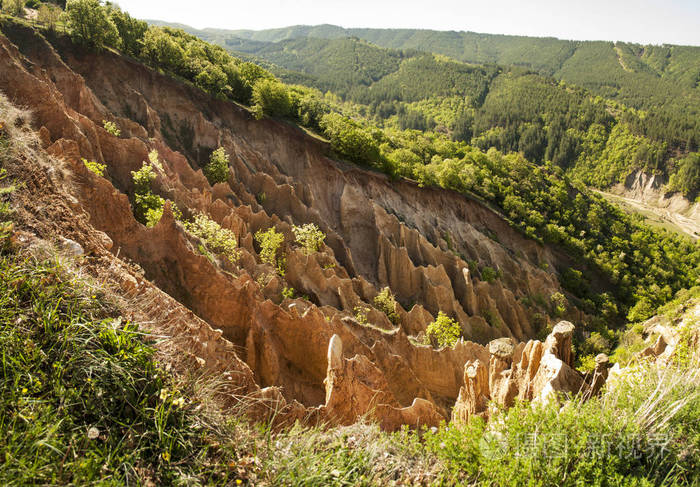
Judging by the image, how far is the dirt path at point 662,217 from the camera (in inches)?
3988

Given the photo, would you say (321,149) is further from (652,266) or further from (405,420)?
(652,266)

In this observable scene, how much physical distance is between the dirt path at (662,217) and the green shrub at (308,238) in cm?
10611

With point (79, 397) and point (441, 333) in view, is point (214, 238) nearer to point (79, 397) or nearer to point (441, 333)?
point (441, 333)

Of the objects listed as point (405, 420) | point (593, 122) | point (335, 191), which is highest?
point (593, 122)

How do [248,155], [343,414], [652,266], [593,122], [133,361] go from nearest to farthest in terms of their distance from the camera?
1. [133,361]
2. [343,414]
3. [248,155]
4. [652,266]
5. [593,122]

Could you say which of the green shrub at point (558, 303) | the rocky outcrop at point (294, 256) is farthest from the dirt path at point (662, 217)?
the green shrub at point (558, 303)

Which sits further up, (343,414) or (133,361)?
(133,361)

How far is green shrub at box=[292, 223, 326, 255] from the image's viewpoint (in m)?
31.1

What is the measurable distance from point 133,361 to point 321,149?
40.8 m

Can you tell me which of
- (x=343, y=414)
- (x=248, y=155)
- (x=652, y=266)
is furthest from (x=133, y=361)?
(x=652, y=266)

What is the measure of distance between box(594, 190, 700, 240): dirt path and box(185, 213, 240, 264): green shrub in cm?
11552

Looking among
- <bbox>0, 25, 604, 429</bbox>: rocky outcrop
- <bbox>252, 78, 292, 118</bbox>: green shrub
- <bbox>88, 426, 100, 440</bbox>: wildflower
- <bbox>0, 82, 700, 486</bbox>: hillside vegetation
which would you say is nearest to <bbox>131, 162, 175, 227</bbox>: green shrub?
<bbox>0, 25, 604, 429</bbox>: rocky outcrop

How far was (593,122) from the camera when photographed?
5728 inches

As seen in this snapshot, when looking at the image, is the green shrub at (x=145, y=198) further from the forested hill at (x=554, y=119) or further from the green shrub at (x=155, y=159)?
the forested hill at (x=554, y=119)
